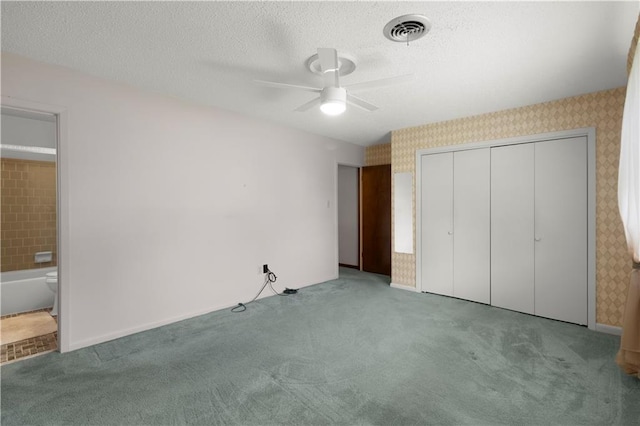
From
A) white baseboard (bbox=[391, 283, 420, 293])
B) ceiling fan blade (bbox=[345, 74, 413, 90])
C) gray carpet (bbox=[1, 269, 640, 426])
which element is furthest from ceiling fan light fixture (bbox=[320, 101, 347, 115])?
white baseboard (bbox=[391, 283, 420, 293])

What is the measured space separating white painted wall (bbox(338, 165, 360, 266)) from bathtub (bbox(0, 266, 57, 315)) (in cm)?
472

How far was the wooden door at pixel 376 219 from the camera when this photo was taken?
5.46 m

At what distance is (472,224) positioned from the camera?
3965 mm

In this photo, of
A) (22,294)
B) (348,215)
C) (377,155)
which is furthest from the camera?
(348,215)

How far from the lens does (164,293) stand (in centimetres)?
321

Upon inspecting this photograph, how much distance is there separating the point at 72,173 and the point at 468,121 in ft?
14.4

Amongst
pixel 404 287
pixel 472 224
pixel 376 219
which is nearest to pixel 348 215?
pixel 376 219

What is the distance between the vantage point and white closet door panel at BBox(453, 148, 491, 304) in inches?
152

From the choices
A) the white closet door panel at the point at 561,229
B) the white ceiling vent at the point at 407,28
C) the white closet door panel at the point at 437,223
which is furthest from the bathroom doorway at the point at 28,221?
the white closet door panel at the point at 561,229

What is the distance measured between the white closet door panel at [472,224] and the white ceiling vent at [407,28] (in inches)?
92.4

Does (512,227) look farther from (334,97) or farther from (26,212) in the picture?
(26,212)

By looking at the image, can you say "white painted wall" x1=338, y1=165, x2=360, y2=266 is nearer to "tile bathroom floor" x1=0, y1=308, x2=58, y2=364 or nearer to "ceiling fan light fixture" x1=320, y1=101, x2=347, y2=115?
"ceiling fan light fixture" x1=320, y1=101, x2=347, y2=115

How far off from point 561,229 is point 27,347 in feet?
18.0

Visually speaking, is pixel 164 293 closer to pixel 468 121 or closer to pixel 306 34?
pixel 306 34
